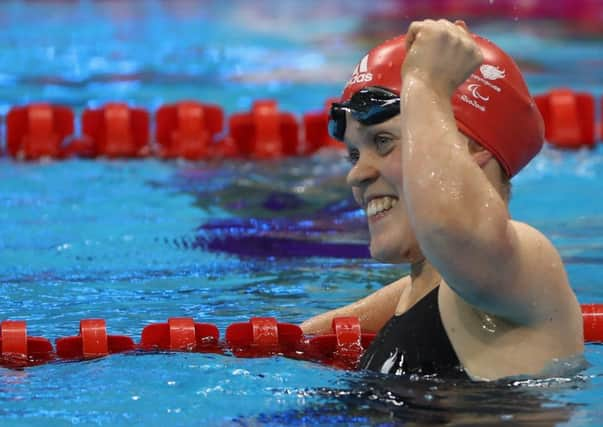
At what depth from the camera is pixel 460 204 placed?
1865mm

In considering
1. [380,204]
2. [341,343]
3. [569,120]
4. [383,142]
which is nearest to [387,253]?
[380,204]

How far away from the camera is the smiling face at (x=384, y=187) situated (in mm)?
2191

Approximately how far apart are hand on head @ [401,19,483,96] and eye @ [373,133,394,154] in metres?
0.25

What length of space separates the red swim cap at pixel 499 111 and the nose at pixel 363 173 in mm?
155

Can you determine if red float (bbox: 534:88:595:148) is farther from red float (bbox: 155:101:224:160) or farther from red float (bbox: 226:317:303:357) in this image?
red float (bbox: 226:317:303:357)

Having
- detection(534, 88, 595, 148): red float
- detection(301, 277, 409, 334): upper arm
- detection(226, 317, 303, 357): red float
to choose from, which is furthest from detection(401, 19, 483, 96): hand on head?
detection(534, 88, 595, 148): red float

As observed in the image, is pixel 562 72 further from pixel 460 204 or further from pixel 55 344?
pixel 460 204

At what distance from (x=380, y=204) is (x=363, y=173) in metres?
0.06

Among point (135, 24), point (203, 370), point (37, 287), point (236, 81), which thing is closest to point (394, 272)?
point (37, 287)

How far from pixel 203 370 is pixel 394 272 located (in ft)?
4.63

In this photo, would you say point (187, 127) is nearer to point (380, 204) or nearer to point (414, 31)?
point (380, 204)

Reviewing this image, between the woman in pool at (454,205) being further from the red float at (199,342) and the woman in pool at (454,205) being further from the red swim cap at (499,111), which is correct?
the red float at (199,342)

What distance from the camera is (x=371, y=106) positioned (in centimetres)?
221

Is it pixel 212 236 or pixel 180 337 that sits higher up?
pixel 212 236
